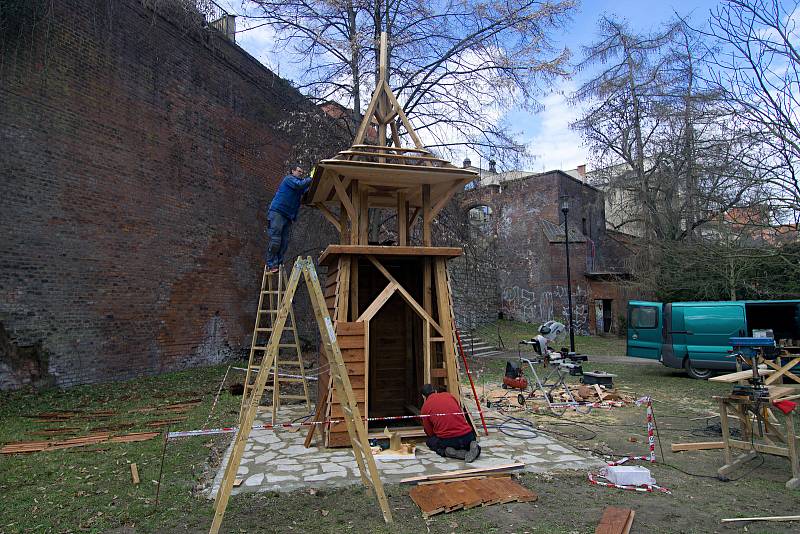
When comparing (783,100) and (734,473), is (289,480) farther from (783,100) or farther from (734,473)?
(783,100)

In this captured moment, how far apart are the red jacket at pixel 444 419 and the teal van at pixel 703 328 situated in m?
9.59

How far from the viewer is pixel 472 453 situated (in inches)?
244

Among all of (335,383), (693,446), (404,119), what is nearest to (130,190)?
(404,119)

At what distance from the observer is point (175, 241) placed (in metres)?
13.1

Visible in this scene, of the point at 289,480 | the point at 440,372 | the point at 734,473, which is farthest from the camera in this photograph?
the point at 440,372

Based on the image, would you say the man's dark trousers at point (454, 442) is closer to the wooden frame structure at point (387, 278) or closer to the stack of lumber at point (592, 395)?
the wooden frame structure at point (387, 278)

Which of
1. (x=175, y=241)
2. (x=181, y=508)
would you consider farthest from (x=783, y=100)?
(x=175, y=241)

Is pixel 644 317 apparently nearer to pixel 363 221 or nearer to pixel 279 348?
pixel 279 348

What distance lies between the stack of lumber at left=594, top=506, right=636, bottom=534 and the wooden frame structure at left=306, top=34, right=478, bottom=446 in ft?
9.41

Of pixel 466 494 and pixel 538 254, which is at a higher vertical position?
pixel 538 254

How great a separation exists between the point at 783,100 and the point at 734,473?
6675 mm

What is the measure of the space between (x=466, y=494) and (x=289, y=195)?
624cm

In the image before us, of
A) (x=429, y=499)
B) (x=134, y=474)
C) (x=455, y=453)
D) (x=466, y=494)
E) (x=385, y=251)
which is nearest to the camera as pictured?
(x=429, y=499)

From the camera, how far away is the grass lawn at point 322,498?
4.40 m
